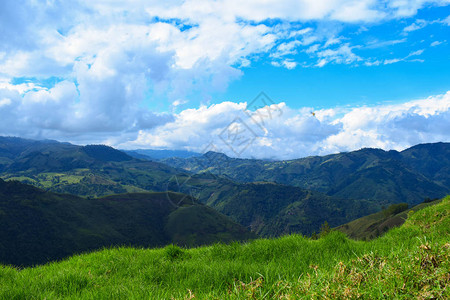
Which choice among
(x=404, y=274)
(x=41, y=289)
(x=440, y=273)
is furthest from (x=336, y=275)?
(x=41, y=289)

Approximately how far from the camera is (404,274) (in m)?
3.29

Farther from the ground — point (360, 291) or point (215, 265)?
point (360, 291)

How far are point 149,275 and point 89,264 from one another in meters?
2.64

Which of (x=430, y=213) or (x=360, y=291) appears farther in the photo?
(x=430, y=213)

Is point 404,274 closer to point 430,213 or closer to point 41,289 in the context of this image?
point 41,289

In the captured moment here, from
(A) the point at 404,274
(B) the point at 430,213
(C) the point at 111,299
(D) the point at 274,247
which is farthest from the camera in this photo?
(B) the point at 430,213

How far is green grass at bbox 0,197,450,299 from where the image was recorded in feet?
10.5

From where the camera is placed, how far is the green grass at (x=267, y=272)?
3.20m

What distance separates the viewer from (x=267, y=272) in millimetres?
5117

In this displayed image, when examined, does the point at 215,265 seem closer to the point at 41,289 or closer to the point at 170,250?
the point at 170,250

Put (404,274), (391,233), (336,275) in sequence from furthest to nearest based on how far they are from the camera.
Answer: (391,233) < (336,275) < (404,274)

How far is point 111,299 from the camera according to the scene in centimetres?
457

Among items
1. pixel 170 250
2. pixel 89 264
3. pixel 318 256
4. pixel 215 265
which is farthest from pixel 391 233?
pixel 89 264

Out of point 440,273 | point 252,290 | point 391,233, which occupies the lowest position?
point 391,233
